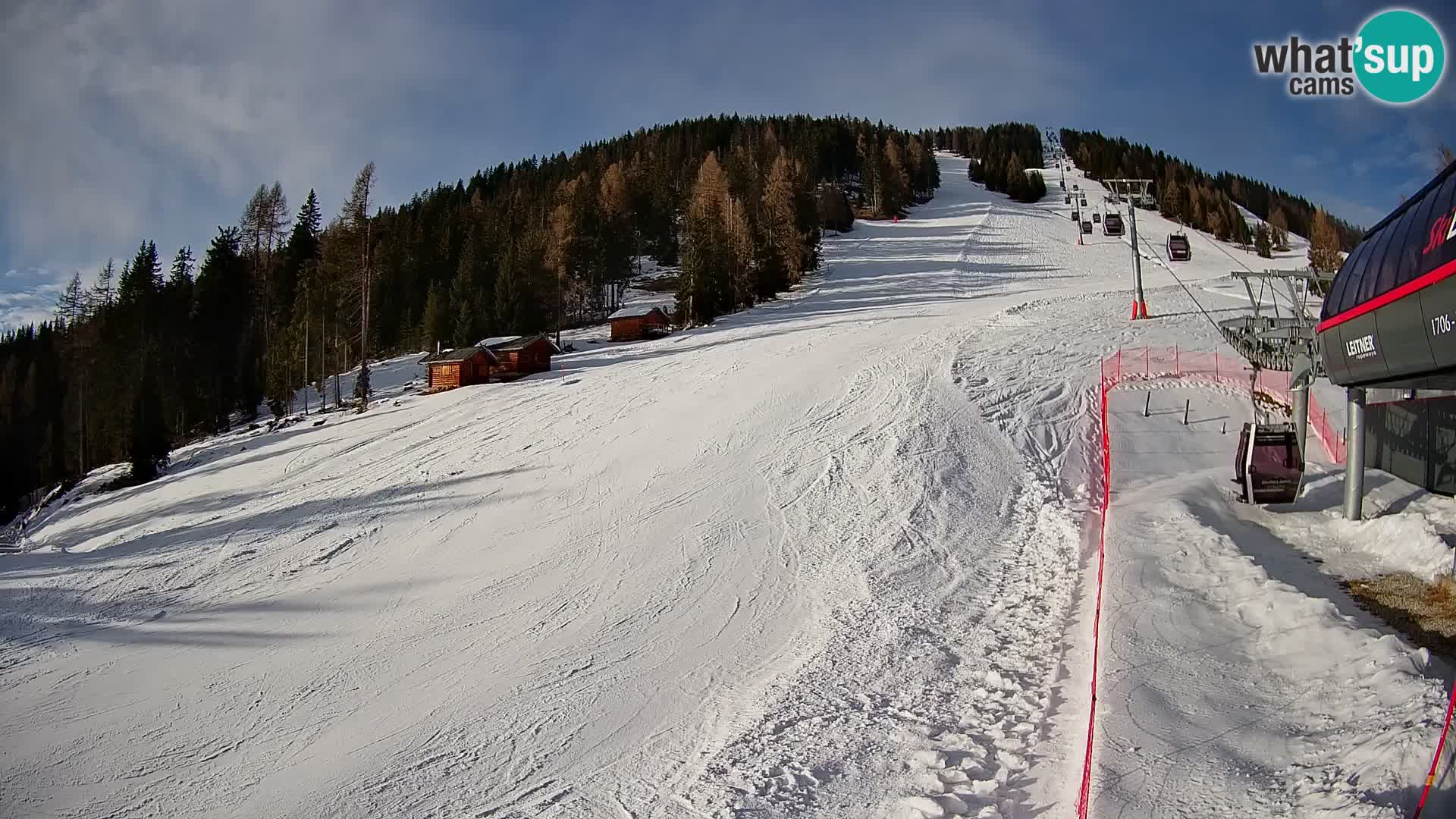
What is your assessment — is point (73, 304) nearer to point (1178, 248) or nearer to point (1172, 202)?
point (1178, 248)

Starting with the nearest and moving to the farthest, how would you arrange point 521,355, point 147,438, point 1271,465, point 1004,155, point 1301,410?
point 1271,465 < point 1301,410 < point 147,438 < point 521,355 < point 1004,155

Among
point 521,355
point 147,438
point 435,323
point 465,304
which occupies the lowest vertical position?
point 147,438

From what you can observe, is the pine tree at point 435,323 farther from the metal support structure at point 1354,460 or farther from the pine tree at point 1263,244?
the pine tree at point 1263,244

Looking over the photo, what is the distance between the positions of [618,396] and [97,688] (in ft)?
57.0

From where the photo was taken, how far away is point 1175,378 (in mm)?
21609

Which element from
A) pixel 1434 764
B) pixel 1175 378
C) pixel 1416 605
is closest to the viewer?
pixel 1434 764

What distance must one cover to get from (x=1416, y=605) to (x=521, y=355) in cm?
3740

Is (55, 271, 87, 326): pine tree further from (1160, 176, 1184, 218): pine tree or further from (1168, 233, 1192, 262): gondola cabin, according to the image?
(1160, 176, 1184, 218): pine tree

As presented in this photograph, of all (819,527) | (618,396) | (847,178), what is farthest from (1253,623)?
(847,178)

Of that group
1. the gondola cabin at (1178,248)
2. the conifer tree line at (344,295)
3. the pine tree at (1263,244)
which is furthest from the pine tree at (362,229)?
the pine tree at (1263,244)

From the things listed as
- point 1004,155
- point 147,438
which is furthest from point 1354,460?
point 1004,155

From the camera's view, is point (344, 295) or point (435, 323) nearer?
point (344, 295)

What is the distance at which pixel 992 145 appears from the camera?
532 ft

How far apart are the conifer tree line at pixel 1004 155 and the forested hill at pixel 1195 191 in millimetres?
10361
